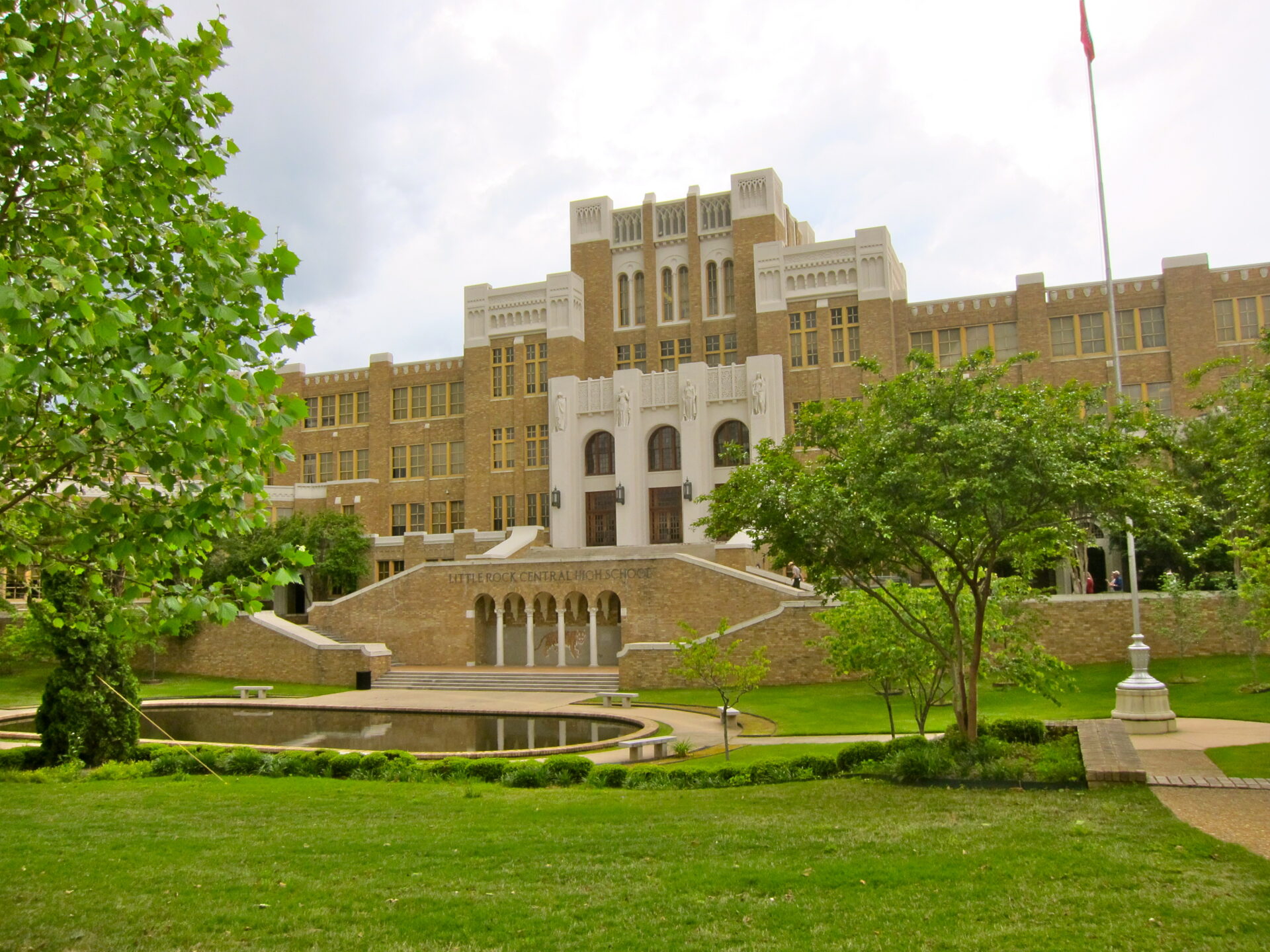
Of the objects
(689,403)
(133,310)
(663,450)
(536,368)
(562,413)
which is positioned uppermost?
(536,368)

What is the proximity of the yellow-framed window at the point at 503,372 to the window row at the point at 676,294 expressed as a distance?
5.51 meters

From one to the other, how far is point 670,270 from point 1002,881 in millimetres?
41088

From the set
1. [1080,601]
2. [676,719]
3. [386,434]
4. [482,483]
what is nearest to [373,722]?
[676,719]

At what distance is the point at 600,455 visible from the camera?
147 feet

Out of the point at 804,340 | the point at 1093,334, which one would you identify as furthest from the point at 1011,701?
the point at 804,340

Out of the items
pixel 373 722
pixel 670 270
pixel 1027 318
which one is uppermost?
pixel 670 270

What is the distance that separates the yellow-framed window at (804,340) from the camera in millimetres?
42906

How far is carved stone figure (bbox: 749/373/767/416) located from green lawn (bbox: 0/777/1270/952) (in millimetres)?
30125

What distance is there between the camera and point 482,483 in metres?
47.6

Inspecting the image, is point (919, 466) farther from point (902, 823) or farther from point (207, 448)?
point (207, 448)

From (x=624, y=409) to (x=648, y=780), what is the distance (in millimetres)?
29354

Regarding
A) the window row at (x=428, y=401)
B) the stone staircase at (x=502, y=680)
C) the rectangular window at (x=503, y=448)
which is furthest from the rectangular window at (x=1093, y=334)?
the window row at (x=428, y=401)

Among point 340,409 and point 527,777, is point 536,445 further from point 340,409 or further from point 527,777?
point 527,777

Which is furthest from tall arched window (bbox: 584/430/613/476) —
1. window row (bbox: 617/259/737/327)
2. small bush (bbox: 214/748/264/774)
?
small bush (bbox: 214/748/264/774)
